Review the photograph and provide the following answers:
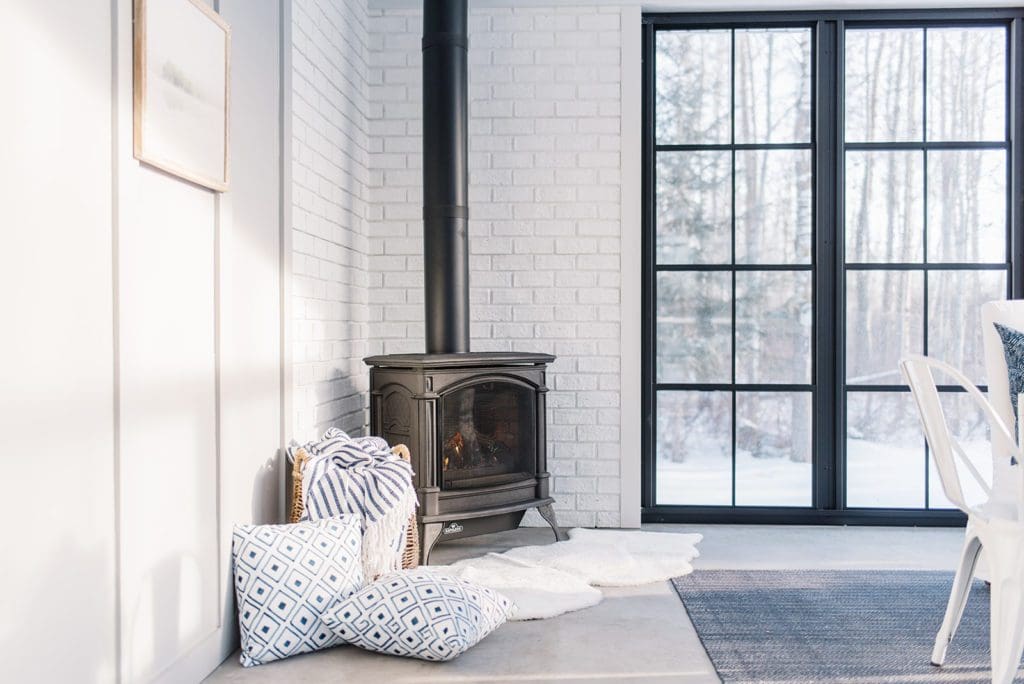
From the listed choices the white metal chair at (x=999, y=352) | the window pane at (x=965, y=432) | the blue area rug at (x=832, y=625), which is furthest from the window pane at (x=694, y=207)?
the blue area rug at (x=832, y=625)

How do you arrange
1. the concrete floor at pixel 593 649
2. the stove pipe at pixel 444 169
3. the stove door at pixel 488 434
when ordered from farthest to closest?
1. the stove pipe at pixel 444 169
2. the stove door at pixel 488 434
3. the concrete floor at pixel 593 649

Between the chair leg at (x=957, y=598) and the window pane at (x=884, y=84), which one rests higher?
the window pane at (x=884, y=84)

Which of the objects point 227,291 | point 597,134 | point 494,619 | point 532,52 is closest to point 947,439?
point 494,619

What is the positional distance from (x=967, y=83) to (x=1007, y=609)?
2904 mm

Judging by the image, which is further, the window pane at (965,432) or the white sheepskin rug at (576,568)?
the window pane at (965,432)

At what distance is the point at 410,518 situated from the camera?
9.43 feet

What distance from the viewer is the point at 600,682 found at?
2166mm

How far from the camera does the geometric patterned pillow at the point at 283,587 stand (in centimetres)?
227

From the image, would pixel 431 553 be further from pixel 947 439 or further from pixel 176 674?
pixel 947 439

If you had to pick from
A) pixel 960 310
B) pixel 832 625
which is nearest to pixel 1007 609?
pixel 832 625

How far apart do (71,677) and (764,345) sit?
10.5 feet

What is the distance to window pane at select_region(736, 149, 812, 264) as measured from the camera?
3.95m

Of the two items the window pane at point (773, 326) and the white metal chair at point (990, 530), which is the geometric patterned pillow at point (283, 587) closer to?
the white metal chair at point (990, 530)

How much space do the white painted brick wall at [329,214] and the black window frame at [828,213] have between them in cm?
132
